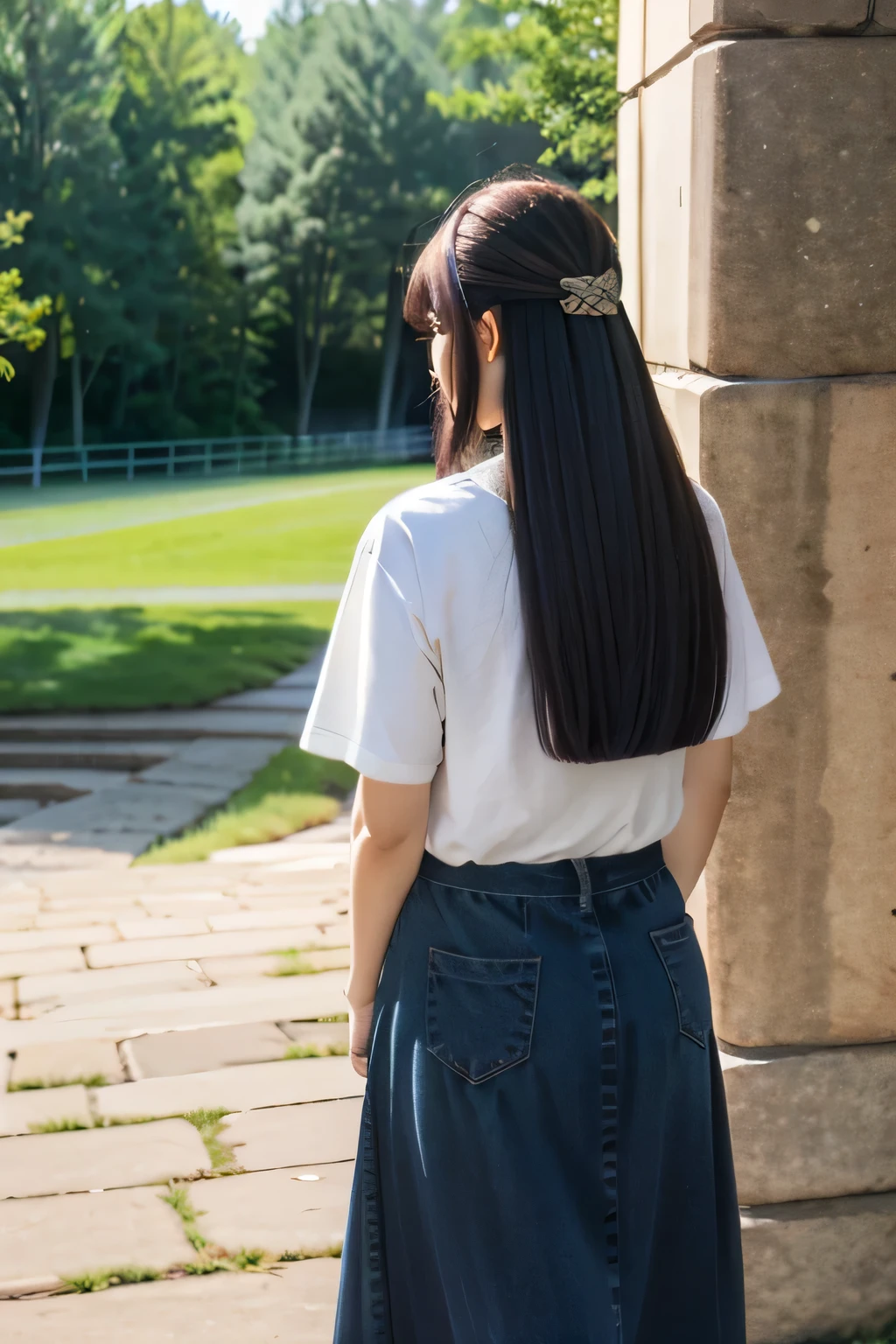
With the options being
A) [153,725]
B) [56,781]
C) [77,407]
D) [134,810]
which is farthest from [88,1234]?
[77,407]

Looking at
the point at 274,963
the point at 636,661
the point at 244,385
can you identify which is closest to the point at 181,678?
the point at 274,963

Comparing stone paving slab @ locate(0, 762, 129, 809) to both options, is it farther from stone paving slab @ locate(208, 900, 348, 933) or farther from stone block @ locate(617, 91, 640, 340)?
stone block @ locate(617, 91, 640, 340)

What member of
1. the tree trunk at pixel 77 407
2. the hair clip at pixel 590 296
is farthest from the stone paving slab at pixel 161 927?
the tree trunk at pixel 77 407

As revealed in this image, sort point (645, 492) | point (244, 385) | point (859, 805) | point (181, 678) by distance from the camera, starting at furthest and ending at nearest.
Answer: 1. point (244, 385)
2. point (181, 678)
3. point (859, 805)
4. point (645, 492)

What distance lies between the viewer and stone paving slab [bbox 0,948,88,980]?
426cm

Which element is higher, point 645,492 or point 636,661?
point 645,492

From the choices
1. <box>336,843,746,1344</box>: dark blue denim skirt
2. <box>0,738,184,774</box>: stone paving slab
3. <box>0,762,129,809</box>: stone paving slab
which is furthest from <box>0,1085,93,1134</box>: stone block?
<box>0,738,184,774</box>: stone paving slab

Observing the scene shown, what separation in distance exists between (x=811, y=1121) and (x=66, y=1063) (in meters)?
1.93

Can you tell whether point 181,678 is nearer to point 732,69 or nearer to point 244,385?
point 732,69

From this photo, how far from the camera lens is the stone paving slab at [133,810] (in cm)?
780

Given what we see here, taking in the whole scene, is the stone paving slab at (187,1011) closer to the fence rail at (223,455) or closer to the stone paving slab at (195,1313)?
the stone paving slab at (195,1313)

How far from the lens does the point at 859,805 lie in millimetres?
2174

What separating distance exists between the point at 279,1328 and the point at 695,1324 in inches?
35.9

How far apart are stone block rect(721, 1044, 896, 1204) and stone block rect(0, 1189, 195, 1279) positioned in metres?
1.06
